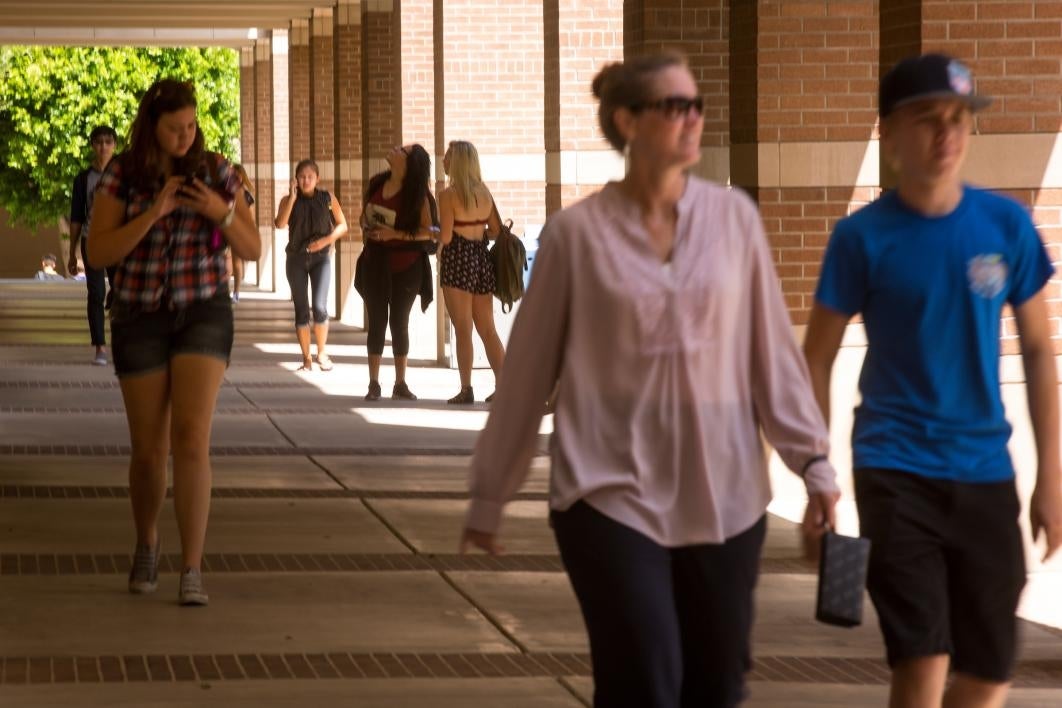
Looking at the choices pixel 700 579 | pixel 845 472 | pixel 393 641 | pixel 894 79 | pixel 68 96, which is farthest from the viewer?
pixel 68 96

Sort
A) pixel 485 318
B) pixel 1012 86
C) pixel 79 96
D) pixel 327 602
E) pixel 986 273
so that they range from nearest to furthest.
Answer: pixel 986 273 < pixel 327 602 < pixel 1012 86 < pixel 485 318 < pixel 79 96

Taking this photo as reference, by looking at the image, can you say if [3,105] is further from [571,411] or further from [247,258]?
[571,411]

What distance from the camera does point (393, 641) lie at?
7320mm

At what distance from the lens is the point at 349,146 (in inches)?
1146

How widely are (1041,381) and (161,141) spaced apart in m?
3.96

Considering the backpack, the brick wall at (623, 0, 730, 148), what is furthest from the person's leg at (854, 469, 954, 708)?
the backpack

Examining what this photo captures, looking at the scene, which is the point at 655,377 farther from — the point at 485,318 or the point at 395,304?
the point at 395,304

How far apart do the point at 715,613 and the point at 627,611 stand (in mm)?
214

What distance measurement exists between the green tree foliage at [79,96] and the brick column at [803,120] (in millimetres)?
47139

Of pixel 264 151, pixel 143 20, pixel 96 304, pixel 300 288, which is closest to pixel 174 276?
pixel 300 288

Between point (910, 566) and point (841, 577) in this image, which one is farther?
point (910, 566)

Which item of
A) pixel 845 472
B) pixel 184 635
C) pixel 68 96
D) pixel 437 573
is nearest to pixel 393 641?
pixel 184 635

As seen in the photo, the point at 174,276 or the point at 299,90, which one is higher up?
the point at 299,90

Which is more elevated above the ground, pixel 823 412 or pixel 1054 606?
Answer: pixel 823 412
